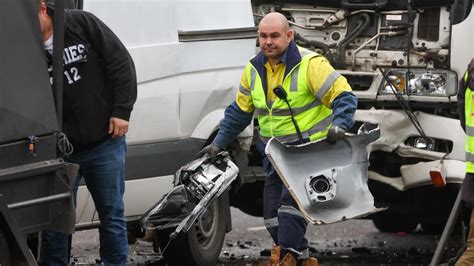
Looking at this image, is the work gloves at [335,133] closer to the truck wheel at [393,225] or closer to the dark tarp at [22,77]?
the dark tarp at [22,77]

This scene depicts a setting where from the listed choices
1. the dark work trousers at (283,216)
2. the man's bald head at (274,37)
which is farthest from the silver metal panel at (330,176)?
the man's bald head at (274,37)

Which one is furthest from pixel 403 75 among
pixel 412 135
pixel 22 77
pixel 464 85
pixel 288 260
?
pixel 22 77

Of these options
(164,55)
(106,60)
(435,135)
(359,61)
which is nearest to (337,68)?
(359,61)

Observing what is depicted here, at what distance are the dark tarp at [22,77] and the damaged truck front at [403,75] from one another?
332cm

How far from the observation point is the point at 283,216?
24.2 feet

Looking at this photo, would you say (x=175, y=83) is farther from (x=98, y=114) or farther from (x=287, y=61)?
(x=98, y=114)

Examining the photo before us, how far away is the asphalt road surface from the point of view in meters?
9.40

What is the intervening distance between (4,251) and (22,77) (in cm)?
79

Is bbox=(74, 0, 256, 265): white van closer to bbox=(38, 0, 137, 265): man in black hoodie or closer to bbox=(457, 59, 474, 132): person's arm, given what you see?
bbox=(38, 0, 137, 265): man in black hoodie

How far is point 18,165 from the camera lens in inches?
226

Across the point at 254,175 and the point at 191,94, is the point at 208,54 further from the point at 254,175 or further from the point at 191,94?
the point at 254,175

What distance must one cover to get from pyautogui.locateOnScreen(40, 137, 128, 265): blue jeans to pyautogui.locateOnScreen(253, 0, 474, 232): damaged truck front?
2406 millimetres

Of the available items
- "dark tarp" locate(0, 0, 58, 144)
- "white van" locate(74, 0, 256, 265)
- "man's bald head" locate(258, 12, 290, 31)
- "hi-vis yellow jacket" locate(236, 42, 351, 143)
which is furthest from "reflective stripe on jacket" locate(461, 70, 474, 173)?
"dark tarp" locate(0, 0, 58, 144)

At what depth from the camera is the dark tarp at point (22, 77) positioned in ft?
18.7
